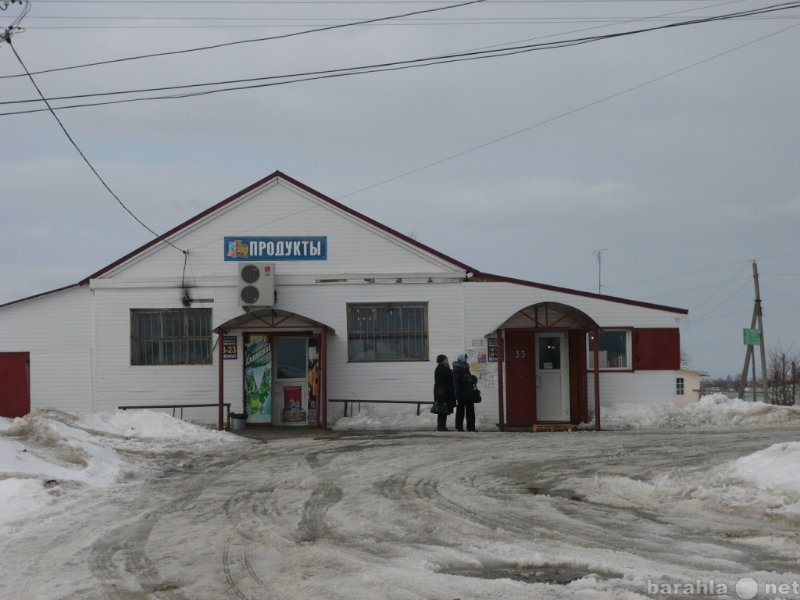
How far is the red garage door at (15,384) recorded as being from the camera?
23.8 m

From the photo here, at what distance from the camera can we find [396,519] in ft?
31.3

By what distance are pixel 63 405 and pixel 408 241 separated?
31.9 ft

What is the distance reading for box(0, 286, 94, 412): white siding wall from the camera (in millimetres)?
23781

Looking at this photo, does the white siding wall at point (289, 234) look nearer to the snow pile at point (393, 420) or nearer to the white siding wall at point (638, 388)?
the snow pile at point (393, 420)

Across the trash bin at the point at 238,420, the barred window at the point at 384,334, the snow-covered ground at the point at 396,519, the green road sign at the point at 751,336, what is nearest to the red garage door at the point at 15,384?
the trash bin at the point at 238,420

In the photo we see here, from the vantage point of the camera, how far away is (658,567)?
713 cm

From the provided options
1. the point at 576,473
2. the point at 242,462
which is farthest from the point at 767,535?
the point at 242,462

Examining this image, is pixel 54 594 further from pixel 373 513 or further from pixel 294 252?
pixel 294 252

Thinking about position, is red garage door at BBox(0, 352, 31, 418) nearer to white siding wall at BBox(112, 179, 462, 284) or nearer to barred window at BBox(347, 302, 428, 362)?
white siding wall at BBox(112, 179, 462, 284)

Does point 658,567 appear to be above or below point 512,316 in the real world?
below

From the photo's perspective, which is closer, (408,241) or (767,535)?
(767,535)

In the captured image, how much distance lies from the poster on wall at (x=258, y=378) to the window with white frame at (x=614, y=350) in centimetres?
861

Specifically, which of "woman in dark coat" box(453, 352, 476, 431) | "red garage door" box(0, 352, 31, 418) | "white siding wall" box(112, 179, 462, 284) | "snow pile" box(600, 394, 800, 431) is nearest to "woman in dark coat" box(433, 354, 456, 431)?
"woman in dark coat" box(453, 352, 476, 431)


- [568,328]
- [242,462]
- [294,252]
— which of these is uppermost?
[294,252]
